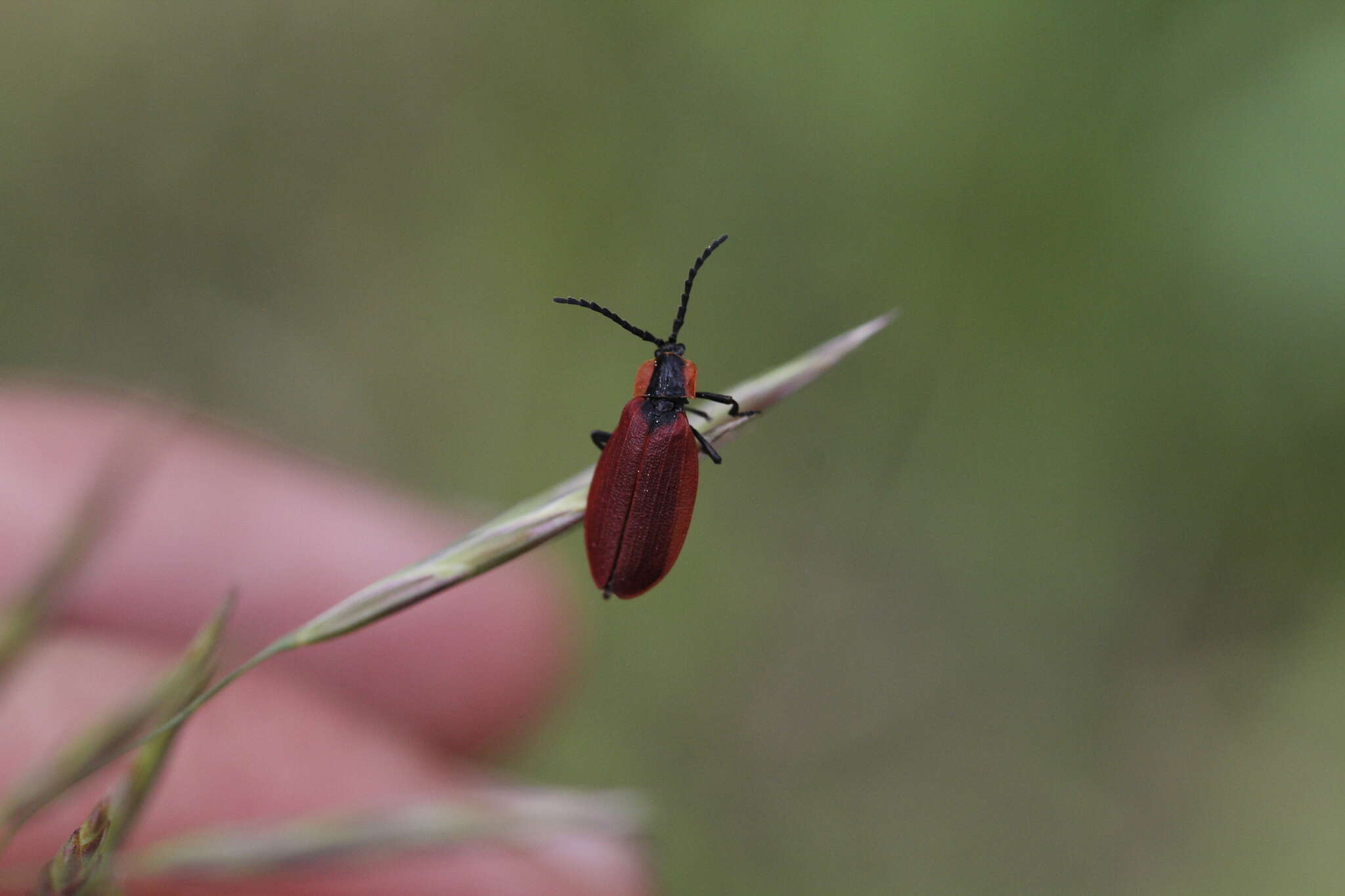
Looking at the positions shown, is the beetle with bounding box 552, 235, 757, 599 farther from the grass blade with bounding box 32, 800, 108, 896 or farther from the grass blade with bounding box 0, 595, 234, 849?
the grass blade with bounding box 32, 800, 108, 896

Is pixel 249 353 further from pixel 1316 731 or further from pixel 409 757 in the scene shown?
pixel 1316 731

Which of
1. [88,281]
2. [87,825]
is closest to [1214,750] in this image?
[87,825]

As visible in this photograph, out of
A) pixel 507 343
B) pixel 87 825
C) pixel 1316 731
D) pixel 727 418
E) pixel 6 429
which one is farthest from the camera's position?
pixel 507 343

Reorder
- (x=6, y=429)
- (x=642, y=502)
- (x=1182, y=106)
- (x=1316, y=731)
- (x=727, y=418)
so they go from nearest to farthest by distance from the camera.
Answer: (x=727, y=418) → (x=642, y=502) → (x=6, y=429) → (x=1182, y=106) → (x=1316, y=731)

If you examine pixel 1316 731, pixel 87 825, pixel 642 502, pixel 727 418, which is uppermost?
pixel 1316 731

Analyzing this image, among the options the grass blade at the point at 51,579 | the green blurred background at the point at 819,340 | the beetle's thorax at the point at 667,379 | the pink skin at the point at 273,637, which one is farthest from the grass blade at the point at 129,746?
the green blurred background at the point at 819,340

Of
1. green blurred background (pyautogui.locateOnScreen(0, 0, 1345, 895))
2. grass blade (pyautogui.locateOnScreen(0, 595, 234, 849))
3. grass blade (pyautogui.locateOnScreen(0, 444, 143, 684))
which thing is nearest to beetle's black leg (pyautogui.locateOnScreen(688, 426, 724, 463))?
grass blade (pyautogui.locateOnScreen(0, 595, 234, 849))

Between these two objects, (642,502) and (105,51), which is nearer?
(642,502)

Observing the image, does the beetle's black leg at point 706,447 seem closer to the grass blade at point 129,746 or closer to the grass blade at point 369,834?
the grass blade at point 369,834
